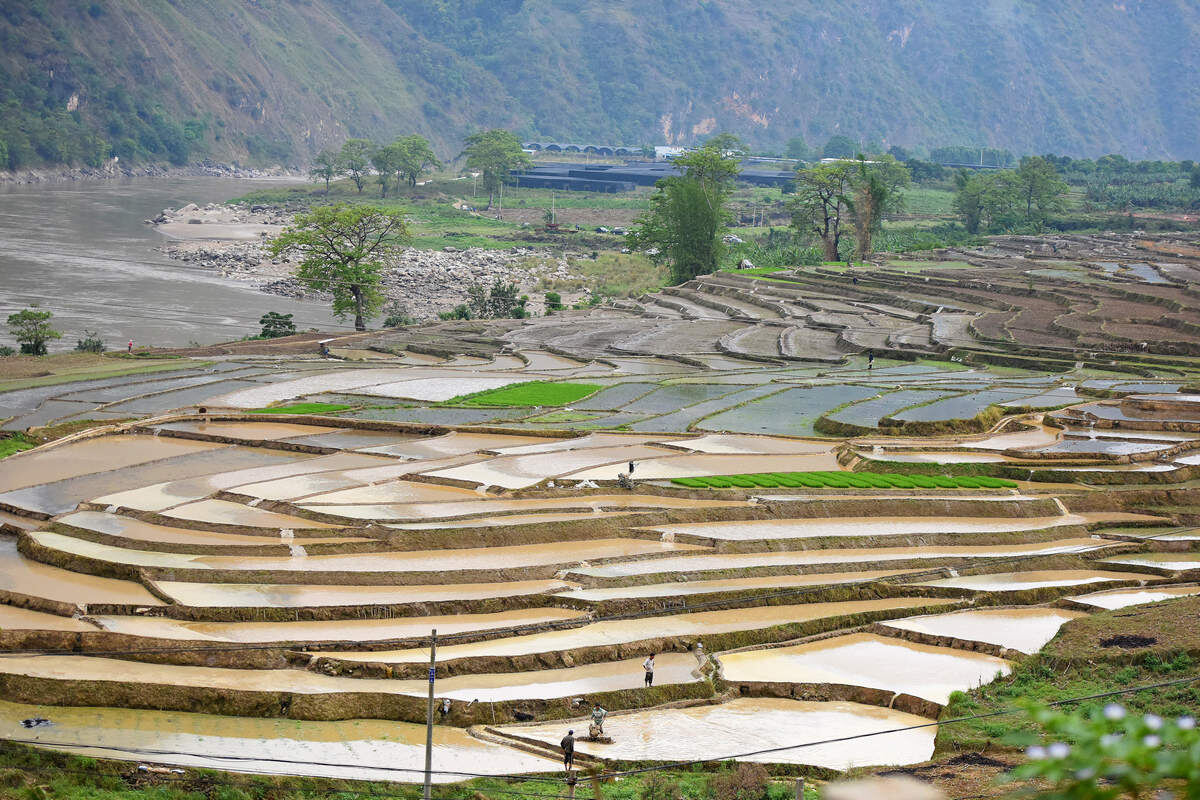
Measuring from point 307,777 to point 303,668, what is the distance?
350 cm

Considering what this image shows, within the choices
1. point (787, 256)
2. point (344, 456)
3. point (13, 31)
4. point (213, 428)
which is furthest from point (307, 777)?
point (13, 31)

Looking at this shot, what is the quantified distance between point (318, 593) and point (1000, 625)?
12340mm

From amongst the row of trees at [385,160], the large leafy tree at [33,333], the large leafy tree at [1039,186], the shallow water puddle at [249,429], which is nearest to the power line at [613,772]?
the shallow water puddle at [249,429]

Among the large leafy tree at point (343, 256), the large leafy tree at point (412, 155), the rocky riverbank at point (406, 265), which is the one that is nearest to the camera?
the large leafy tree at point (343, 256)

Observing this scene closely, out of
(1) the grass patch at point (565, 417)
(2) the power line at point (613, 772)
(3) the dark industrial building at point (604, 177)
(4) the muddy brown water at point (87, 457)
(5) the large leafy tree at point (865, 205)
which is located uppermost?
(3) the dark industrial building at point (604, 177)

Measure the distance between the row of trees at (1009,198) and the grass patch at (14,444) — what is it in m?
95.0

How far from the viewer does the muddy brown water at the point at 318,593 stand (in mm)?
21297

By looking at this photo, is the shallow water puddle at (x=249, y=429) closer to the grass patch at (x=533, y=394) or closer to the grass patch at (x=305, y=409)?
the grass patch at (x=305, y=409)

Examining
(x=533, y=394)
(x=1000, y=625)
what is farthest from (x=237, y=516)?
(x=533, y=394)

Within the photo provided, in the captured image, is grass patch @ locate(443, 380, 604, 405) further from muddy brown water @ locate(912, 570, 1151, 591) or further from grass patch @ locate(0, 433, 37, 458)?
muddy brown water @ locate(912, 570, 1151, 591)

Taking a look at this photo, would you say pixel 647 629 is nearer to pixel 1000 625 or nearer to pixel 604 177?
pixel 1000 625

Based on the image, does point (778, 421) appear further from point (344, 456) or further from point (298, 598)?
point (298, 598)

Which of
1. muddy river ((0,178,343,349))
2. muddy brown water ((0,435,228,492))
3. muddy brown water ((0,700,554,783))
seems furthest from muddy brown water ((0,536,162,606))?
muddy river ((0,178,343,349))

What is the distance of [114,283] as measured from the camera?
7362cm
